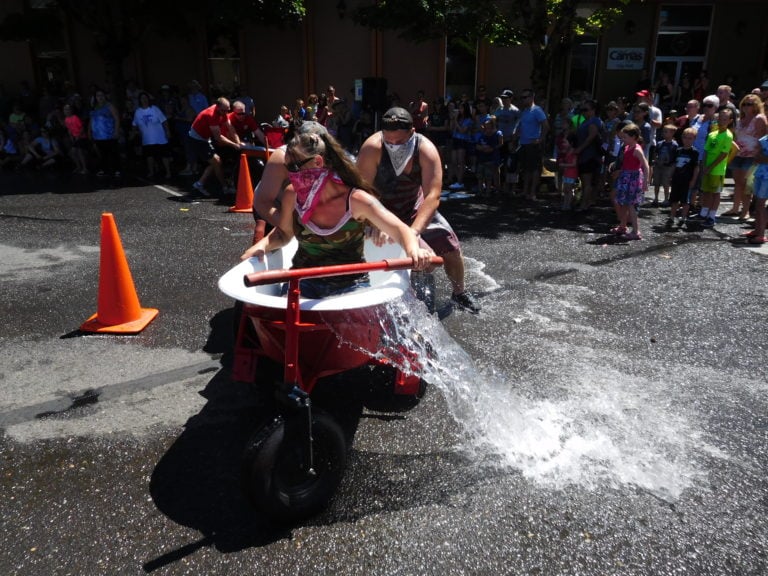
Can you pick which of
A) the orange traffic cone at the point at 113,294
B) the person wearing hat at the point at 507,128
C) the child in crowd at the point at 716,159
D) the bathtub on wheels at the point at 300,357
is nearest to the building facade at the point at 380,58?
the person wearing hat at the point at 507,128

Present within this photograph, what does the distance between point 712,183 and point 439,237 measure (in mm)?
5513

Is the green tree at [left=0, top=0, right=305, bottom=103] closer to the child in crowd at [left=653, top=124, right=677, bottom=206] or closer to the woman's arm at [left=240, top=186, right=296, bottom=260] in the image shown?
the child in crowd at [left=653, top=124, right=677, bottom=206]

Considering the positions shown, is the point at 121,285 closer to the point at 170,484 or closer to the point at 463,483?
the point at 170,484

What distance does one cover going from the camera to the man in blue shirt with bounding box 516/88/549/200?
1041cm

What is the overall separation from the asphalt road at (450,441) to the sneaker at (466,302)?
0.16m

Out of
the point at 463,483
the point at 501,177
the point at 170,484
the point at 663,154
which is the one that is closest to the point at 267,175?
the point at 170,484

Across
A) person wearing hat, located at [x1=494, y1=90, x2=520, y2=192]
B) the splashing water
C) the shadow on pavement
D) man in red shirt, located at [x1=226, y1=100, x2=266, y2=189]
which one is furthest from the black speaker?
the shadow on pavement

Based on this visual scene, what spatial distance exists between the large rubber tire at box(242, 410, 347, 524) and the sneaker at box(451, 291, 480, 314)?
9.05 ft

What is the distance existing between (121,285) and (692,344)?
15.1ft

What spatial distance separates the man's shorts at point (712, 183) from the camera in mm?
8266

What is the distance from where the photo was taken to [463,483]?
303cm

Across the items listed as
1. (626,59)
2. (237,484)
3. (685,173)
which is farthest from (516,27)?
(237,484)

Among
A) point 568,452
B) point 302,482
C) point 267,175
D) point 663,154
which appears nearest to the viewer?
point 302,482

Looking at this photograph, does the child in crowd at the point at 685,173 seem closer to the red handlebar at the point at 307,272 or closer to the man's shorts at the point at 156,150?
the red handlebar at the point at 307,272
